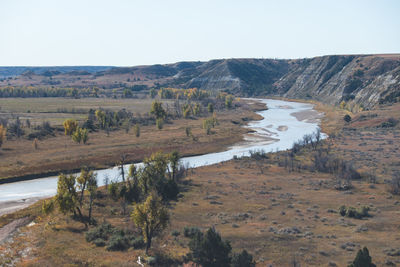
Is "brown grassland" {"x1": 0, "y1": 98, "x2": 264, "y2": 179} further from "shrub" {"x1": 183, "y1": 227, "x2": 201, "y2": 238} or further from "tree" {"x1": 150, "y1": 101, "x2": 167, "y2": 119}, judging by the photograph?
"shrub" {"x1": 183, "y1": 227, "x2": 201, "y2": 238}

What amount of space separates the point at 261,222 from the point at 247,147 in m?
61.5

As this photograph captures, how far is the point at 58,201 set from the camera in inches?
1631

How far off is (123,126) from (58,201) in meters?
86.8

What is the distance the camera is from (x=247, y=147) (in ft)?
341

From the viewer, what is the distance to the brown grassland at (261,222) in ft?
108

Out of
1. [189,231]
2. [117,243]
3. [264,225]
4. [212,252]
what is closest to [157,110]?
[264,225]

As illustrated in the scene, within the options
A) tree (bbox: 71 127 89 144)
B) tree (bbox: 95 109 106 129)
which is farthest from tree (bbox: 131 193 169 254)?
tree (bbox: 95 109 106 129)

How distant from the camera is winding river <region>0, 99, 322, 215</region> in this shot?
5878 centimetres

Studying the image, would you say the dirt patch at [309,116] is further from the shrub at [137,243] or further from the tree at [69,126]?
the shrub at [137,243]

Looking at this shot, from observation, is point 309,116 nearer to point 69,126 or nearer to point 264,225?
point 69,126

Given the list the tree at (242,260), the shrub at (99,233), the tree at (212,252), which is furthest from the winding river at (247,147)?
the tree at (242,260)

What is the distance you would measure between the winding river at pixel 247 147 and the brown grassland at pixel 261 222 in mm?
8358

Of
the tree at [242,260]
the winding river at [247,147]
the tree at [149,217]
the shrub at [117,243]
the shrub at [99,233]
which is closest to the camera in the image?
the tree at [242,260]

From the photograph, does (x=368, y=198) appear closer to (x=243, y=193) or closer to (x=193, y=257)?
(x=243, y=193)
